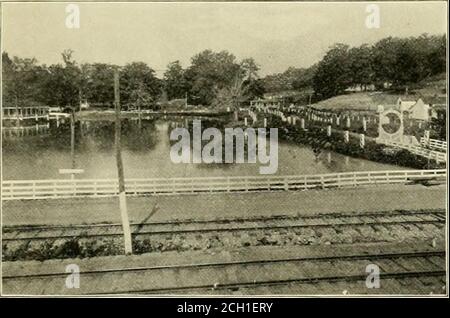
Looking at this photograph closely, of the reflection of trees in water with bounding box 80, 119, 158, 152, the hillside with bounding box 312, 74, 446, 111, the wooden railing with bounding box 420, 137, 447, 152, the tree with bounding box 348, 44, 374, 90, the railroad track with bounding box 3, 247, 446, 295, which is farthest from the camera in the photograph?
the reflection of trees in water with bounding box 80, 119, 158, 152

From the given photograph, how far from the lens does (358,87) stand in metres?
17.2

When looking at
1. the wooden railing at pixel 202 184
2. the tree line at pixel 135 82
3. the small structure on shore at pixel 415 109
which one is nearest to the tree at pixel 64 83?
the tree line at pixel 135 82

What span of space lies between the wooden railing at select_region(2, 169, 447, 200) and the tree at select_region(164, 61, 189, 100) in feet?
Result: 11.3

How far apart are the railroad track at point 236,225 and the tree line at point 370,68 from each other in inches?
176

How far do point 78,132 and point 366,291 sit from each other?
17710 mm

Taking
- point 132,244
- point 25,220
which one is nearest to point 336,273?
point 132,244

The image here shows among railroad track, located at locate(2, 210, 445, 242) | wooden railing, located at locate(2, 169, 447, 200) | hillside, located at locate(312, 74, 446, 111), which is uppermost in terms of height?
hillside, located at locate(312, 74, 446, 111)

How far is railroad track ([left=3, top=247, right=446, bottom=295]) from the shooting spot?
34.3ft

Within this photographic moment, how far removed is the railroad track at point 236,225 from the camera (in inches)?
521

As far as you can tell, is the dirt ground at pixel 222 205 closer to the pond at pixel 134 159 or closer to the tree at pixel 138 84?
the pond at pixel 134 159

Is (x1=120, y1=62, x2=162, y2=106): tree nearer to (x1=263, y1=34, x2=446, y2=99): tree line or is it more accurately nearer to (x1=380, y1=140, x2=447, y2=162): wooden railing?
(x1=263, y1=34, x2=446, y2=99): tree line

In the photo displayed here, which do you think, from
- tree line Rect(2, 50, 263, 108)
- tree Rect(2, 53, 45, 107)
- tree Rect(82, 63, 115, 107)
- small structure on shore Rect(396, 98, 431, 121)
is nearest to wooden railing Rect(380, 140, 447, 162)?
small structure on shore Rect(396, 98, 431, 121)

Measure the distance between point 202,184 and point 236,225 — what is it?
276cm

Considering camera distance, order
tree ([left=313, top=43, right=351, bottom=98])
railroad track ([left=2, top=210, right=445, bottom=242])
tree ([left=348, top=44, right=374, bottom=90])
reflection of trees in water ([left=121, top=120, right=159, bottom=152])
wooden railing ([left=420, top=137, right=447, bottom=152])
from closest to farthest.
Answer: railroad track ([left=2, top=210, right=445, bottom=242]) → tree ([left=348, top=44, right=374, bottom=90]) → tree ([left=313, top=43, right=351, bottom=98]) → wooden railing ([left=420, top=137, right=447, bottom=152]) → reflection of trees in water ([left=121, top=120, right=159, bottom=152])
